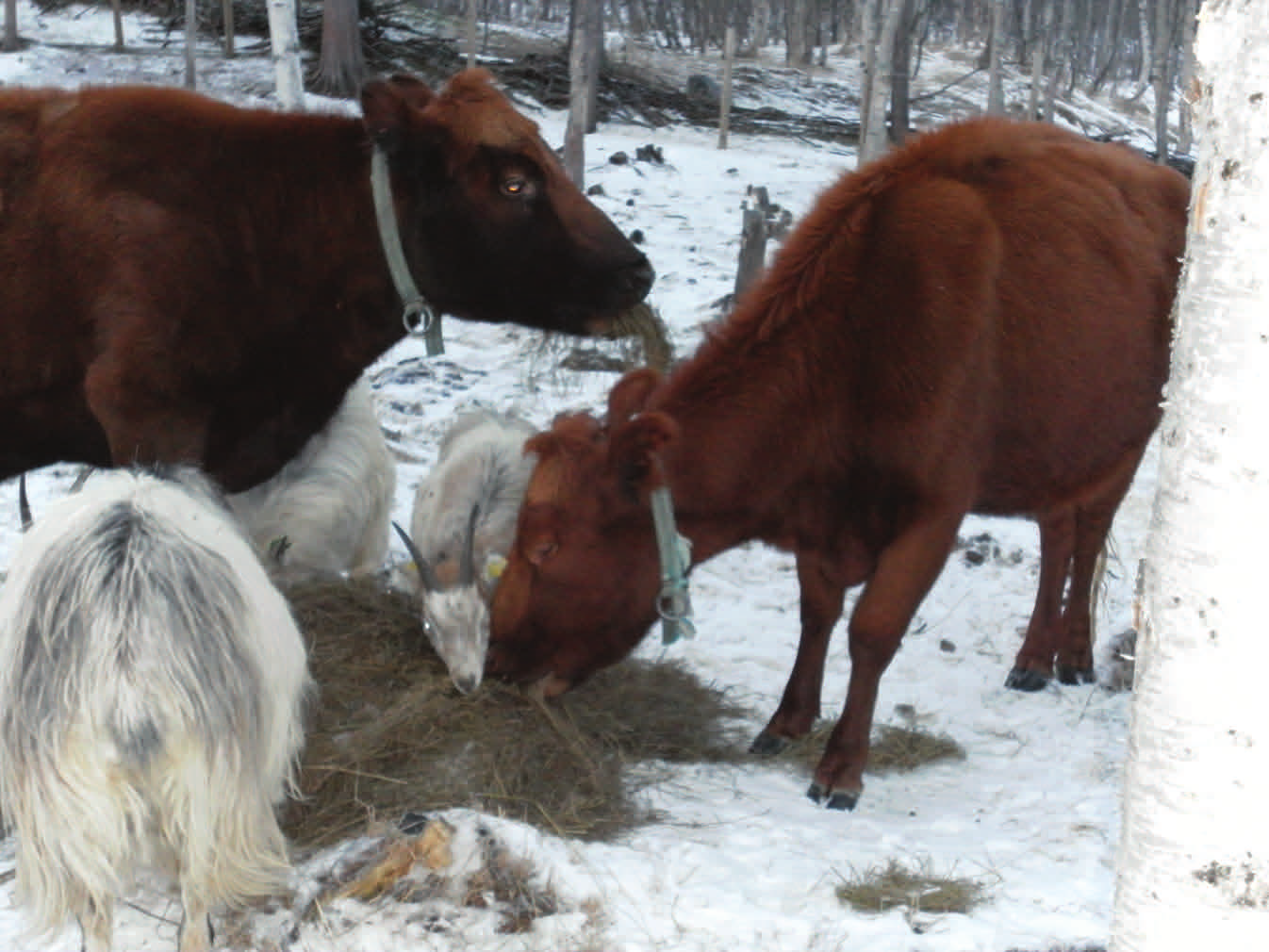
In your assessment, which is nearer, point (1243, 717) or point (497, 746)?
point (1243, 717)

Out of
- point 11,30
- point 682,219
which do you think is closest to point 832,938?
point 682,219

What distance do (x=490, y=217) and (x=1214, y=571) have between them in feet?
9.55

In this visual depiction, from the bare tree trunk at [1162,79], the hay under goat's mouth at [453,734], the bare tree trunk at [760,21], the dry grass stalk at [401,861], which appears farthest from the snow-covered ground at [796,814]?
the bare tree trunk at [760,21]

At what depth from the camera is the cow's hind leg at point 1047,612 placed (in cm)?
602

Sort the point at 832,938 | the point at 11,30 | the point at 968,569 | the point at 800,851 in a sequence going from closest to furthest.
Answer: the point at 832,938 < the point at 800,851 < the point at 968,569 < the point at 11,30

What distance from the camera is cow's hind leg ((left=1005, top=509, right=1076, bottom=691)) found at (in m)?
6.02

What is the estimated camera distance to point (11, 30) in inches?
770

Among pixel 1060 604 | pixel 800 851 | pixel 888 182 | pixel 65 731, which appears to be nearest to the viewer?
pixel 65 731

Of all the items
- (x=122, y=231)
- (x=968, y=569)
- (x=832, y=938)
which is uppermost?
(x=122, y=231)

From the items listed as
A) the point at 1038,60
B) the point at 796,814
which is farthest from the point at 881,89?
the point at 1038,60

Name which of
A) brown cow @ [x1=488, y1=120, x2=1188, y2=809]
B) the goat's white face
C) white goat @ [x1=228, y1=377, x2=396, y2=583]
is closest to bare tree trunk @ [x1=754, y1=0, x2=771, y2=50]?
white goat @ [x1=228, y1=377, x2=396, y2=583]

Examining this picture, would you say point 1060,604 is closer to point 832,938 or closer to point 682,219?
point 832,938

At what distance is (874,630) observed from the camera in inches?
183

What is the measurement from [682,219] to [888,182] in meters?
10.6
